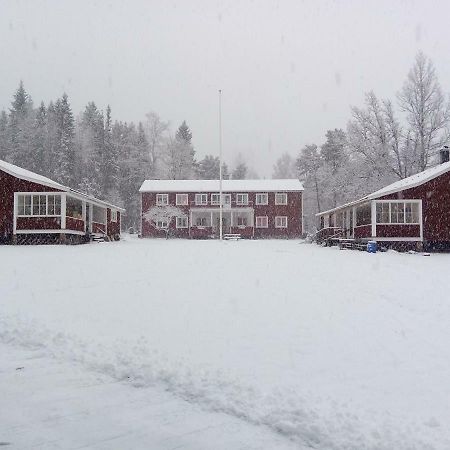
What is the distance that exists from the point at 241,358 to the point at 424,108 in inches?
1476

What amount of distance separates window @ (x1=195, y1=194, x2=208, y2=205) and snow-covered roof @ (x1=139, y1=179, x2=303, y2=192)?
2.04 feet

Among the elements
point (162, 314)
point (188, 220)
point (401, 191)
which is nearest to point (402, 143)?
point (401, 191)

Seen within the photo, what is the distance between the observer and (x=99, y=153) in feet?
213

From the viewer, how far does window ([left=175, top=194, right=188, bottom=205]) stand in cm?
4962

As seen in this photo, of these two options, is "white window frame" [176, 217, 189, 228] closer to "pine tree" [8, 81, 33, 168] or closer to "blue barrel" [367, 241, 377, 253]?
"pine tree" [8, 81, 33, 168]

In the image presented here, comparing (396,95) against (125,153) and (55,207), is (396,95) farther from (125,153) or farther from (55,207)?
(125,153)

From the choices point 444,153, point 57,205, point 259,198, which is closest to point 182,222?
point 259,198

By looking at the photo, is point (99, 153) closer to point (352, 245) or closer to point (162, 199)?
point (162, 199)

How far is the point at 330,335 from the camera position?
665cm

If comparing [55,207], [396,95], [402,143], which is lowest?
[55,207]

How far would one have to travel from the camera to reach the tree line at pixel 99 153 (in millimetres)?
61438

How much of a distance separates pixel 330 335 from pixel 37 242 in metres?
22.8

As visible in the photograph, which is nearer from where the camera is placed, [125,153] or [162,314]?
[162,314]

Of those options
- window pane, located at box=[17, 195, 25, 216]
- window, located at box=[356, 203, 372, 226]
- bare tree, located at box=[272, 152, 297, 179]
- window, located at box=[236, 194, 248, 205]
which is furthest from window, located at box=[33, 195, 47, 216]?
bare tree, located at box=[272, 152, 297, 179]
